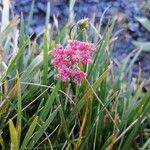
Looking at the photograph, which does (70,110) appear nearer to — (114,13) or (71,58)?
(71,58)

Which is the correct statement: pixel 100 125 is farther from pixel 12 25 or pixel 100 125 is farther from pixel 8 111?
pixel 12 25

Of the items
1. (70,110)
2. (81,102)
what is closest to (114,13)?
(70,110)

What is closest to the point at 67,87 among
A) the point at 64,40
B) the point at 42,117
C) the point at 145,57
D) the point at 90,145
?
the point at 42,117

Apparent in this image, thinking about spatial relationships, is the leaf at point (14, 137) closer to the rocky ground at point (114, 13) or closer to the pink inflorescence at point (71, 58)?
the pink inflorescence at point (71, 58)

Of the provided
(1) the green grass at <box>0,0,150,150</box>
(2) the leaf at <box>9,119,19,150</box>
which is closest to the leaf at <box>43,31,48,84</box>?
(1) the green grass at <box>0,0,150,150</box>

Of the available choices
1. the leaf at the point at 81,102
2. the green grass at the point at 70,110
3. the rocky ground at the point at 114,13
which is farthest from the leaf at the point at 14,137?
the rocky ground at the point at 114,13

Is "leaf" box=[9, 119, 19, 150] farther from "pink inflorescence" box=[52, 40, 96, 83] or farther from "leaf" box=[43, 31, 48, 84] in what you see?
"leaf" box=[43, 31, 48, 84]
